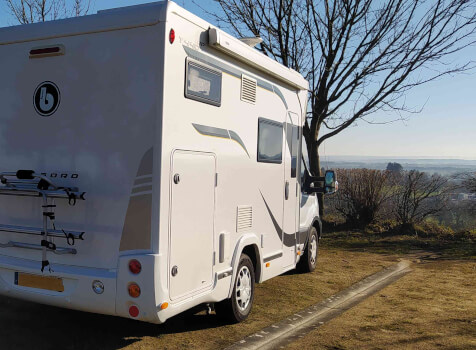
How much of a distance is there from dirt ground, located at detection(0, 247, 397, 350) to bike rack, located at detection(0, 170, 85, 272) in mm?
881

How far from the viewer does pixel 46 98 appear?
14.9 ft

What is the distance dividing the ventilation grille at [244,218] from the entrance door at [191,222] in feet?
1.75

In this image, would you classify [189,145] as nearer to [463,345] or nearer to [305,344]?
[305,344]

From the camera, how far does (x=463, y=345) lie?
4863 mm

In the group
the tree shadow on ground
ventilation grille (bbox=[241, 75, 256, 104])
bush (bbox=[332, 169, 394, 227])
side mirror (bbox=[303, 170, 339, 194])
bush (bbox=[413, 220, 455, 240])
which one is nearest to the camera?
the tree shadow on ground

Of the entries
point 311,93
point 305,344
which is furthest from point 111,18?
point 311,93

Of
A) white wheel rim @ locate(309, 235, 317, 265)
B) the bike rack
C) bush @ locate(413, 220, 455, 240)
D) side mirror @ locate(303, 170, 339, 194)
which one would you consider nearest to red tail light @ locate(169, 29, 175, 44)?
the bike rack

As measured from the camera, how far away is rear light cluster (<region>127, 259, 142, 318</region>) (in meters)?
3.96

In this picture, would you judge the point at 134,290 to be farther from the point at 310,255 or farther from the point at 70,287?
the point at 310,255

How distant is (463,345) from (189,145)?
3255mm

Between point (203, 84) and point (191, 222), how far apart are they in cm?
127

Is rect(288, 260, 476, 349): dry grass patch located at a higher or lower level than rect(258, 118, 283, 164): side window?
lower

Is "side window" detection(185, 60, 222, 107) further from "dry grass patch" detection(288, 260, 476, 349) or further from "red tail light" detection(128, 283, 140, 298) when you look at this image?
"dry grass patch" detection(288, 260, 476, 349)

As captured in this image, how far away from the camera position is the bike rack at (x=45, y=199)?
169 inches
